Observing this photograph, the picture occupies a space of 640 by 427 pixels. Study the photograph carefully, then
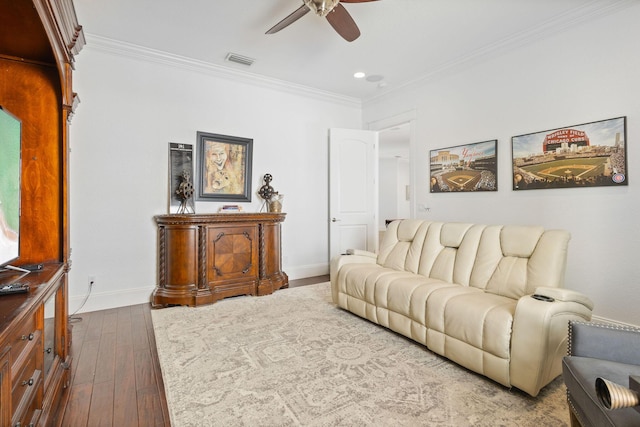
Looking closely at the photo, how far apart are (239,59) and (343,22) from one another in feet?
6.04

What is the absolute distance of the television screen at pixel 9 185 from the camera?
4.74 feet

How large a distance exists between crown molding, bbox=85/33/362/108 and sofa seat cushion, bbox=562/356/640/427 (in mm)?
4504

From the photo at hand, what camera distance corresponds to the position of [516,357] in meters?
1.80

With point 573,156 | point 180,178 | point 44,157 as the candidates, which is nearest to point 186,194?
point 180,178

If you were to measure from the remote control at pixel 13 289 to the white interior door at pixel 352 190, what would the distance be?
3917 millimetres

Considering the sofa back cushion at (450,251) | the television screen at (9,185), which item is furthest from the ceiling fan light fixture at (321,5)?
the sofa back cushion at (450,251)

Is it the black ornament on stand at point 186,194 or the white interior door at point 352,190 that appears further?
the white interior door at point 352,190

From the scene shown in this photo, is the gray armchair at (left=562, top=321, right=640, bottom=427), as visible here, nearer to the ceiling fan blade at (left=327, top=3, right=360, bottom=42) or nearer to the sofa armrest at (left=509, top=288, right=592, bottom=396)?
the sofa armrest at (left=509, top=288, right=592, bottom=396)

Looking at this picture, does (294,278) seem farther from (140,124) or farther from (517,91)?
(517,91)

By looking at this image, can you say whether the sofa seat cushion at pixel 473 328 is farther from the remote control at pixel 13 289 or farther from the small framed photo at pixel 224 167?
the small framed photo at pixel 224 167

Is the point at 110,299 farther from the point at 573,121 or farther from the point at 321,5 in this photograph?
the point at 573,121

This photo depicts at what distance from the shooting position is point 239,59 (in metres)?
3.96

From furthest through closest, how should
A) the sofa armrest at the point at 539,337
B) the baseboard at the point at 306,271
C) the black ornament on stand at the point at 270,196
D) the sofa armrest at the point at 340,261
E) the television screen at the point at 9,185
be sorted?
the baseboard at the point at 306,271 → the black ornament on stand at the point at 270,196 → the sofa armrest at the point at 340,261 → the sofa armrest at the point at 539,337 → the television screen at the point at 9,185

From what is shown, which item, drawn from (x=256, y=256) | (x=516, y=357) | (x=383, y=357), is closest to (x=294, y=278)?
(x=256, y=256)
